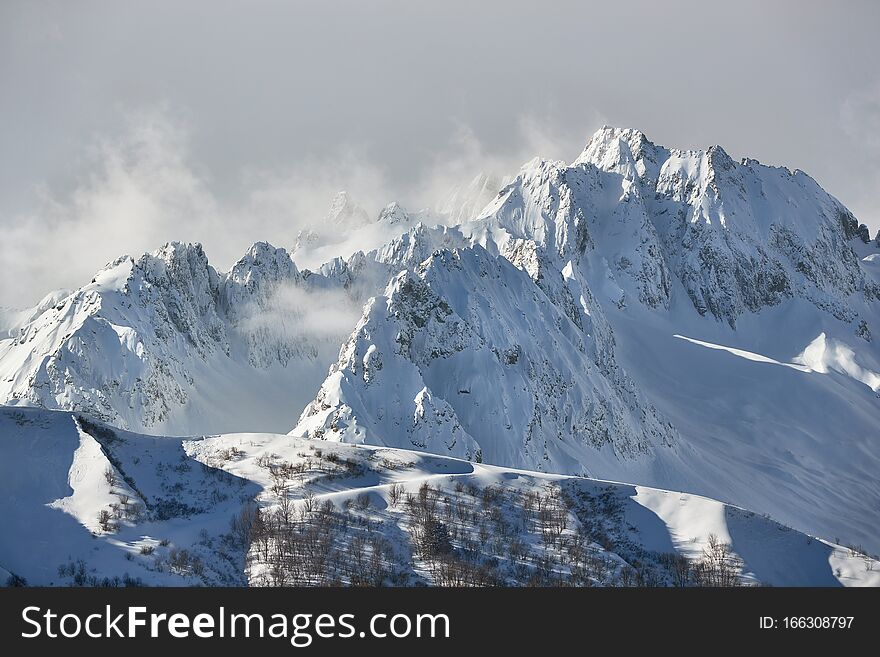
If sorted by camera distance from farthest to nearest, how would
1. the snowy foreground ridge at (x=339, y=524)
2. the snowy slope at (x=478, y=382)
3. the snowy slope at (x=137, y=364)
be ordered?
the snowy slope at (x=137, y=364) < the snowy slope at (x=478, y=382) < the snowy foreground ridge at (x=339, y=524)

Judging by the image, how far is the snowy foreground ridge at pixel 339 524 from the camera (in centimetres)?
6294

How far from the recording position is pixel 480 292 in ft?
570

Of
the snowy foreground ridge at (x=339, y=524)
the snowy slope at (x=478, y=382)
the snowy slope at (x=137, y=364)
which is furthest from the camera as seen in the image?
the snowy slope at (x=137, y=364)

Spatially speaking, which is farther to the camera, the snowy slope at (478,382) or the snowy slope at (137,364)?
the snowy slope at (137,364)

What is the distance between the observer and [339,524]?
70.1 m

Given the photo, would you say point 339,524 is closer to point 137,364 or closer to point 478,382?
point 478,382

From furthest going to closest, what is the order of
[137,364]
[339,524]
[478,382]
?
[137,364]
[478,382]
[339,524]

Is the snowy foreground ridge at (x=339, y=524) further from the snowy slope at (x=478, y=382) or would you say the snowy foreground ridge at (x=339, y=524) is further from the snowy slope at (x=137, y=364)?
the snowy slope at (x=137, y=364)

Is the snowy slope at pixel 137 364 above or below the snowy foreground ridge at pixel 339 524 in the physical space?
above

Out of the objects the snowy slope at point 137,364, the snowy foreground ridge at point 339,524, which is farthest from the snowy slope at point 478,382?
the snowy foreground ridge at point 339,524

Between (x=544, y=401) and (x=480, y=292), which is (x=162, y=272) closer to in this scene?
(x=480, y=292)

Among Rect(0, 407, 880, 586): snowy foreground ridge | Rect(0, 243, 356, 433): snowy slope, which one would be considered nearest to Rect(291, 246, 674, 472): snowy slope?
Rect(0, 243, 356, 433): snowy slope

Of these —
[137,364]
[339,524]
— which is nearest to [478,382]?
[137,364]

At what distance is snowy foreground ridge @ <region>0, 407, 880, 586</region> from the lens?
206ft
